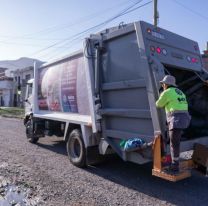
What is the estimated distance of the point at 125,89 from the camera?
5789 millimetres

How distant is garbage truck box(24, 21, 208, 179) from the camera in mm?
→ 5367

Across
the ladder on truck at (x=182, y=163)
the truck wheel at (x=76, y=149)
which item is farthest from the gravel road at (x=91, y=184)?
the ladder on truck at (x=182, y=163)

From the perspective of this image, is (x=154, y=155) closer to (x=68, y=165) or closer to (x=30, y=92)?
(x=68, y=165)

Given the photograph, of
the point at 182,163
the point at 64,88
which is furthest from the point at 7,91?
the point at 182,163

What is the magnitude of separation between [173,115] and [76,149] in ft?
10.0

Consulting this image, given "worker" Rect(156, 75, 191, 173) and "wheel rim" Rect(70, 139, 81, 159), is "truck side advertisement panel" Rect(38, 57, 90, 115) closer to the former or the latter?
"wheel rim" Rect(70, 139, 81, 159)

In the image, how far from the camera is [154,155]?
512 cm

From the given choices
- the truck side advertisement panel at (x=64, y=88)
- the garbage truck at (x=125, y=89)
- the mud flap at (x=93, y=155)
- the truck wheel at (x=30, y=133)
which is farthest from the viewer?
the truck wheel at (x=30, y=133)

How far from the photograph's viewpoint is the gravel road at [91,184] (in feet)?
16.7

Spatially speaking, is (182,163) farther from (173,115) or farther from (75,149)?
(75,149)

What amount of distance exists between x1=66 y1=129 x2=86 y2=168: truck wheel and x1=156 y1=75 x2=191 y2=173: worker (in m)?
2.42

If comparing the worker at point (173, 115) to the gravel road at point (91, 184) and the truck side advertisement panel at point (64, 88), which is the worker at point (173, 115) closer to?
the gravel road at point (91, 184)

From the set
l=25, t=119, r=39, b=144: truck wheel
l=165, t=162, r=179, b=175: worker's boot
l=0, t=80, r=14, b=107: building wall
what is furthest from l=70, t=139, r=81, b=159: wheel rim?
Result: l=0, t=80, r=14, b=107: building wall

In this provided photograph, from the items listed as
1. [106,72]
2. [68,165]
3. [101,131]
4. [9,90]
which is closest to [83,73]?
[106,72]
